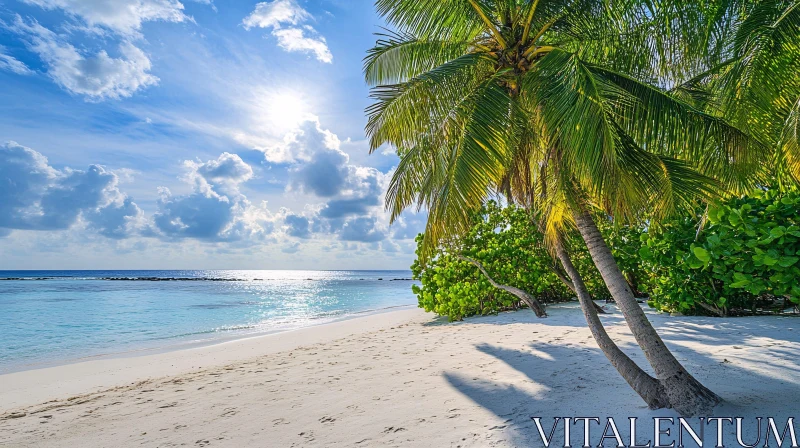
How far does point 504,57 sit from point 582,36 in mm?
1376

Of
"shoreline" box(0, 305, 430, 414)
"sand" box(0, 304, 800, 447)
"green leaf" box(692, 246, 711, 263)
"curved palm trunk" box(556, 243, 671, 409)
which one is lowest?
"shoreline" box(0, 305, 430, 414)

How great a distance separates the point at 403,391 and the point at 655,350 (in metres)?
2.66

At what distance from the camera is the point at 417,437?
343cm

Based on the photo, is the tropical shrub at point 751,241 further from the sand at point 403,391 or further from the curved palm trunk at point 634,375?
the curved palm trunk at point 634,375

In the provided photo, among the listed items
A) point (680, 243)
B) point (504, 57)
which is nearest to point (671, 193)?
point (504, 57)

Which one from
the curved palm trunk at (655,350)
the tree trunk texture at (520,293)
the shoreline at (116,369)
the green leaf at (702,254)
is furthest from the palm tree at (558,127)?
the shoreline at (116,369)

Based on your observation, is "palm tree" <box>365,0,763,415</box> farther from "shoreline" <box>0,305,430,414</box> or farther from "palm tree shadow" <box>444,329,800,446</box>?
"shoreline" <box>0,305,430,414</box>

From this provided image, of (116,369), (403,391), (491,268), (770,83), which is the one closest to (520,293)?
(491,268)

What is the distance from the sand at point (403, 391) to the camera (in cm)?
358

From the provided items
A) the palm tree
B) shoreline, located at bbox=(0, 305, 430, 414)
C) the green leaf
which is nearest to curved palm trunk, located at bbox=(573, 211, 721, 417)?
the palm tree

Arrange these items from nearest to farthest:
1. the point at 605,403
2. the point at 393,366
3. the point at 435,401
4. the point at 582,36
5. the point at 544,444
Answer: the point at 544,444 < the point at 605,403 < the point at 435,401 < the point at 582,36 < the point at 393,366

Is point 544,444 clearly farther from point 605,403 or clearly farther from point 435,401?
point 435,401

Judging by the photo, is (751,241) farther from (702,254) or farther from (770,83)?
(770,83)

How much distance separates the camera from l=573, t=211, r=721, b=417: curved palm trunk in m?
3.28
